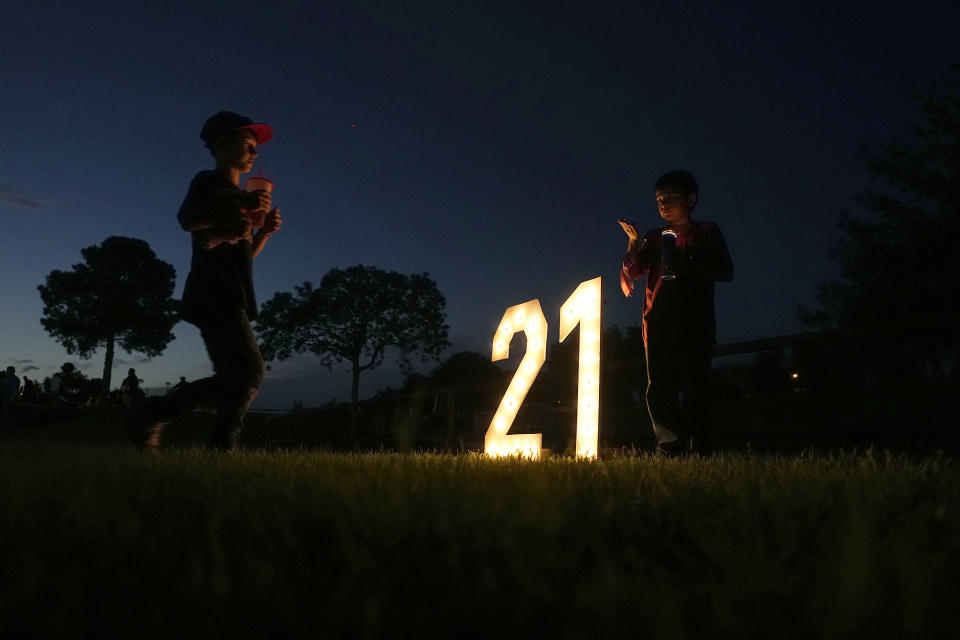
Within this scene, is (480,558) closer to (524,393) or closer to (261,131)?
(261,131)

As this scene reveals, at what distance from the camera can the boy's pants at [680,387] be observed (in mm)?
4492

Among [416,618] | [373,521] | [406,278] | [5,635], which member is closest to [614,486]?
[373,521]

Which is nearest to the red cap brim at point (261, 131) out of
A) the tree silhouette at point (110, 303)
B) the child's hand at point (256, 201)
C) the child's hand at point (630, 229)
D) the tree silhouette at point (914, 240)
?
the child's hand at point (256, 201)

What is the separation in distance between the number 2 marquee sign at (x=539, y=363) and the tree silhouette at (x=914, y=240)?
18.5m

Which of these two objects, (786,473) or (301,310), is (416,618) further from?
(301,310)

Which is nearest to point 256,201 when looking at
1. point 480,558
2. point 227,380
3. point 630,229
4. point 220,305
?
point 220,305

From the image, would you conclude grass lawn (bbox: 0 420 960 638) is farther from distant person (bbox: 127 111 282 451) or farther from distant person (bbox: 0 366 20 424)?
distant person (bbox: 0 366 20 424)

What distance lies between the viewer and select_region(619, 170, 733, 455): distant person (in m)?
4.50

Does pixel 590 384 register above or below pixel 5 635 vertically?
above

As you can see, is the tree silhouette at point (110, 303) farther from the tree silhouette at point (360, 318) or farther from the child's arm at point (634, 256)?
the child's arm at point (634, 256)

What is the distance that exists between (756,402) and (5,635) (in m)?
20.3

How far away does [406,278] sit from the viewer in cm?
4231

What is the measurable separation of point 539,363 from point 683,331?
1.66 meters

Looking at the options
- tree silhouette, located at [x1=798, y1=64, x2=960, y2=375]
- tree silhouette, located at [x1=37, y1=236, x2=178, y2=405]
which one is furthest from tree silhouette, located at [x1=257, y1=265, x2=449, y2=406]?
tree silhouette, located at [x1=798, y1=64, x2=960, y2=375]
